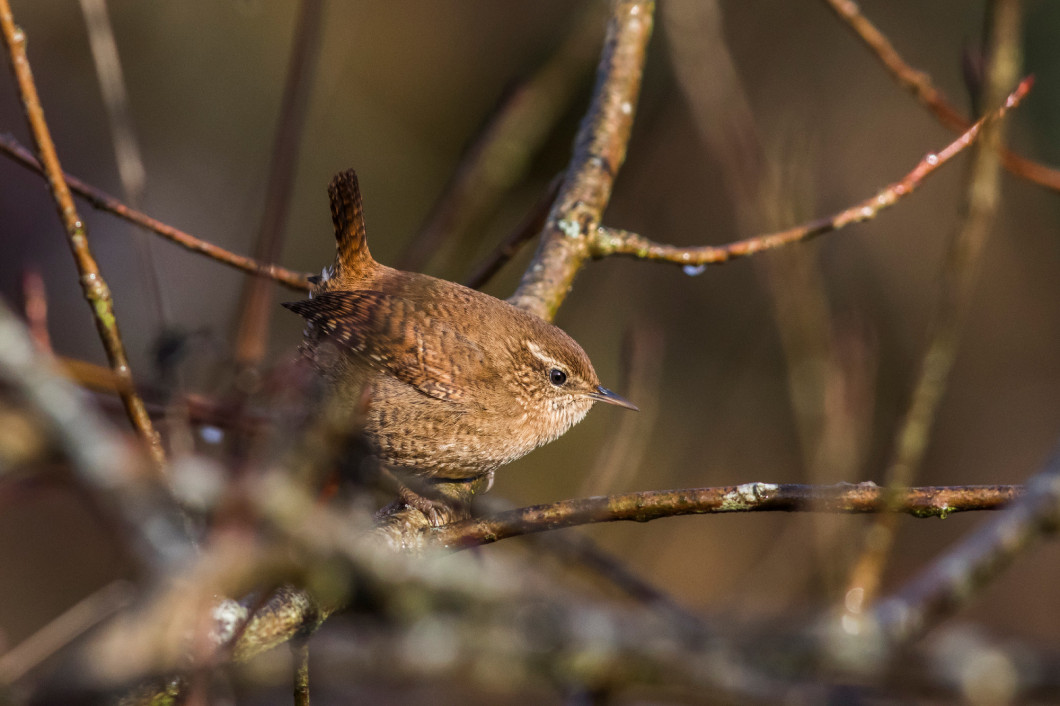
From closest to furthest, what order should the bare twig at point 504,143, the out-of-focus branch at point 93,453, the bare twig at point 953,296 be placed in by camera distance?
the out-of-focus branch at point 93,453
the bare twig at point 953,296
the bare twig at point 504,143

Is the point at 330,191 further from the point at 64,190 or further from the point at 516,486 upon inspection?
the point at 516,486

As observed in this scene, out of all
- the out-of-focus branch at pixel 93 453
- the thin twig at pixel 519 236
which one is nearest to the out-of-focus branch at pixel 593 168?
the thin twig at pixel 519 236

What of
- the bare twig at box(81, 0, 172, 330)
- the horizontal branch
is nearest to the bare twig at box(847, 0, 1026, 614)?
the horizontal branch

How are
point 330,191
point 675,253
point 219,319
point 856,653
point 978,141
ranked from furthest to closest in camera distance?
1. point 219,319
2. point 330,191
3. point 675,253
4. point 978,141
5. point 856,653

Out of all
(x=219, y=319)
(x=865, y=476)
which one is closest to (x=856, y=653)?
(x=865, y=476)

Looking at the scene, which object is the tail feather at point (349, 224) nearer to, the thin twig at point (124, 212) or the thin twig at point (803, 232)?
the thin twig at point (124, 212)

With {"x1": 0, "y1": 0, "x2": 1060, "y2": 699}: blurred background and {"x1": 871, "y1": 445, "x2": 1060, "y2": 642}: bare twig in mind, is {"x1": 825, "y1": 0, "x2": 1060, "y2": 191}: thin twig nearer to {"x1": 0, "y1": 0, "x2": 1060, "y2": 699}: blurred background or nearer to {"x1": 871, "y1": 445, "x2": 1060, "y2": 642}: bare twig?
{"x1": 871, "y1": 445, "x2": 1060, "y2": 642}: bare twig
